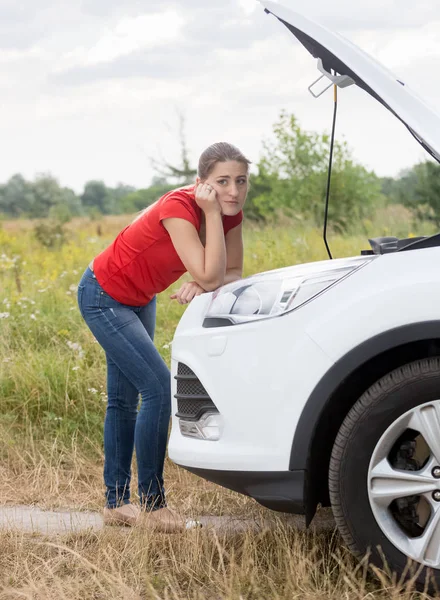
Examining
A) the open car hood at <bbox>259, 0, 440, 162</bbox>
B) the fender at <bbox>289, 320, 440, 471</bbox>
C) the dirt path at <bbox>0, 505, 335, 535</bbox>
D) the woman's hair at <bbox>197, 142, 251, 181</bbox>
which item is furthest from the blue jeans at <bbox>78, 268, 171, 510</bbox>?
the open car hood at <bbox>259, 0, 440, 162</bbox>

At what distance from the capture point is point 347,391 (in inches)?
108

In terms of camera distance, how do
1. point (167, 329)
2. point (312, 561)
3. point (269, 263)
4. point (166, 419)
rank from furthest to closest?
point (269, 263)
point (167, 329)
point (166, 419)
point (312, 561)

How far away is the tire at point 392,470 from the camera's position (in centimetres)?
262

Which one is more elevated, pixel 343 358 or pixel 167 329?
pixel 343 358

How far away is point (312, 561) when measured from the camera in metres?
3.18

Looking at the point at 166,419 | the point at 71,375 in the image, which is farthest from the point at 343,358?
the point at 71,375

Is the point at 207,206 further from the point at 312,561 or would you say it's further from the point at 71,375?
the point at 71,375

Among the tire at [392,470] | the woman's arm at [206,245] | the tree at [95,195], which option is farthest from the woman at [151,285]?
the tree at [95,195]

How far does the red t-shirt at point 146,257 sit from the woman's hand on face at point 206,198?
6 cm

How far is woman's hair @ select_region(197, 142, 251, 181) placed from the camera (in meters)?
3.45

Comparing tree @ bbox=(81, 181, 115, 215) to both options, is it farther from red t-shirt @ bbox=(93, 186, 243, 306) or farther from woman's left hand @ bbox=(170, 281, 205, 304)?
woman's left hand @ bbox=(170, 281, 205, 304)

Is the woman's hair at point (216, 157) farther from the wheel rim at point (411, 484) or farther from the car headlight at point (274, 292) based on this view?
the wheel rim at point (411, 484)

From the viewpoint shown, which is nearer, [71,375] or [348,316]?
[348,316]

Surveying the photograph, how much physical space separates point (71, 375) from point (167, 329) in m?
1.61
